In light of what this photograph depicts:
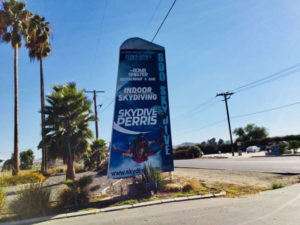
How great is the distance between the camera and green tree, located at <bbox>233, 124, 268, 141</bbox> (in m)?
91.7

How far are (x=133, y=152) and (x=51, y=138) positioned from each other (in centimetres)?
783

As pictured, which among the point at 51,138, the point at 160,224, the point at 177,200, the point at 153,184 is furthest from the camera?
the point at 51,138

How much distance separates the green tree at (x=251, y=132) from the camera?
9169 cm

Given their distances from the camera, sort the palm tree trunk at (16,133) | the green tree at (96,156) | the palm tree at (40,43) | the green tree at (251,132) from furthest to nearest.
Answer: the green tree at (251,132), the palm tree at (40,43), the green tree at (96,156), the palm tree trunk at (16,133)

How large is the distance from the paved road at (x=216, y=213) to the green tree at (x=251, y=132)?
294 ft

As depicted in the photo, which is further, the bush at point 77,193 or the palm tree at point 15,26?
the palm tree at point 15,26

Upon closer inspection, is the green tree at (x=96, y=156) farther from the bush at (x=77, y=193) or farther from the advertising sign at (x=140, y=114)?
the bush at (x=77, y=193)

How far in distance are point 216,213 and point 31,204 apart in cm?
490

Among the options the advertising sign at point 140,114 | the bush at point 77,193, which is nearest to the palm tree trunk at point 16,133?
the bush at point 77,193

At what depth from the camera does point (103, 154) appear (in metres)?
24.1

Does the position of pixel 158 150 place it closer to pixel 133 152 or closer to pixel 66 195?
pixel 133 152

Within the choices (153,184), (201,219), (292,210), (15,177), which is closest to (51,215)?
(153,184)

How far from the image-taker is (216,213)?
518cm

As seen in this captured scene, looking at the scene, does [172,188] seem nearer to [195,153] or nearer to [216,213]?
[216,213]
